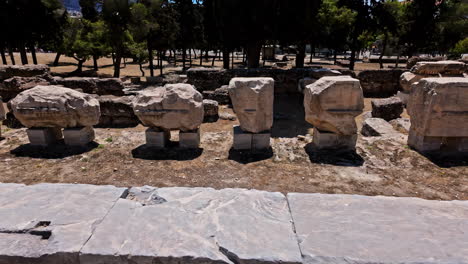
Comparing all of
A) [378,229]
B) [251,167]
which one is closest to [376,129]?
[251,167]

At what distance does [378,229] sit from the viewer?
5.69 ft

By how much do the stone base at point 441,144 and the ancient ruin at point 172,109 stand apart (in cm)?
432

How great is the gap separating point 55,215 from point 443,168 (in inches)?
227

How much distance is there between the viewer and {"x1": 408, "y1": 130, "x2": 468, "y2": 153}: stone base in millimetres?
5434

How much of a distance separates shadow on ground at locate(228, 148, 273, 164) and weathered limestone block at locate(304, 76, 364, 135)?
1175mm

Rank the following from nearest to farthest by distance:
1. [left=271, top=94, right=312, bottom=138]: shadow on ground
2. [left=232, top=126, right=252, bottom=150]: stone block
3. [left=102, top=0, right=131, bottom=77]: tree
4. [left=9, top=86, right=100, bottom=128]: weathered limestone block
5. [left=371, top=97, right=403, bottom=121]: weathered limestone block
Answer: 1. [left=9, top=86, right=100, bottom=128]: weathered limestone block
2. [left=232, top=126, right=252, bottom=150]: stone block
3. [left=271, top=94, right=312, bottom=138]: shadow on ground
4. [left=371, top=97, right=403, bottom=121]: weathered limestone block
5. [left=102, top=0, right=131, bottom=77]: tree

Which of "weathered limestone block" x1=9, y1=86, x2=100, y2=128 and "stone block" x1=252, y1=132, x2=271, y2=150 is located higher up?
"weathered limestone block" x1=9, y1=86, x2=100, y2=128

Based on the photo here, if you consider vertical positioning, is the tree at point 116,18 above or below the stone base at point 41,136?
above

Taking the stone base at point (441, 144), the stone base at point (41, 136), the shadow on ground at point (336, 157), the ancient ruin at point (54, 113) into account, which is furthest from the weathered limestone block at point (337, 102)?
the stone base at point (41, 136)

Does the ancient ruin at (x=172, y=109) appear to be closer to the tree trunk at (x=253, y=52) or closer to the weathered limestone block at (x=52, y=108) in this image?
the weathered limestone block at (x=52, y=108)

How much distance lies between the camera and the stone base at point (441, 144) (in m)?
5.43

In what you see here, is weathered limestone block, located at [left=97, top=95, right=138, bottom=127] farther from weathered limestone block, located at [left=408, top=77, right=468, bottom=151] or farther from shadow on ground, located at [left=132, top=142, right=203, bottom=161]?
weathered limestone block, located at [left=408, top=77, right=468, bottom=151]

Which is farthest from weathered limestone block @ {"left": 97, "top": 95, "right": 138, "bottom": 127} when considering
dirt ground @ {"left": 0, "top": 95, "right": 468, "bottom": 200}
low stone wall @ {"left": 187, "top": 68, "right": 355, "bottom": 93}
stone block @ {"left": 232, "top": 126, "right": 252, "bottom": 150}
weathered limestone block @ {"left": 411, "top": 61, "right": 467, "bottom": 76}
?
weathered limestone block @ {"left": 411, "top": 61, "right": 467, "bottom": 76}

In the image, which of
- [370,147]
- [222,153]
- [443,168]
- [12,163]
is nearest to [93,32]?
[12,163]
